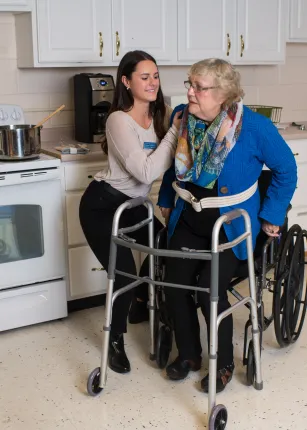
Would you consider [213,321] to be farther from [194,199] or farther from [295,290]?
[295,290]

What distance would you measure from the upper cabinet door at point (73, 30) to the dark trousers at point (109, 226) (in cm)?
90

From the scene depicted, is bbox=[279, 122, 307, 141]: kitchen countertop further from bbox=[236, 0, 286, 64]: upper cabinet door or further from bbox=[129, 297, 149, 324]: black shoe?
bbox=[129, 297, 149, 324]: black shoe

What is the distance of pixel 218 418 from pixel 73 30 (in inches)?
81.2

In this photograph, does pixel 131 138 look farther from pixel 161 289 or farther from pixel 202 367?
pixel 202 367

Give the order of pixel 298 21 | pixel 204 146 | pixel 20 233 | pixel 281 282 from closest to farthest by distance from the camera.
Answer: pixel 204 146 < pixel 281 282 < pixel 20 233 < pixel 298 21

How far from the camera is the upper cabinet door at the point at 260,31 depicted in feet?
12.8

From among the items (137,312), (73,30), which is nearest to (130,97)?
(73,30)

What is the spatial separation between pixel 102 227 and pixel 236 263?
60 cm

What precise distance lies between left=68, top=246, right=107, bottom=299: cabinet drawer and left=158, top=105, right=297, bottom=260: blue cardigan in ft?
2.94

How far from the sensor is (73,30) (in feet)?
11.0

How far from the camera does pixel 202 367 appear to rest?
280 centimetres

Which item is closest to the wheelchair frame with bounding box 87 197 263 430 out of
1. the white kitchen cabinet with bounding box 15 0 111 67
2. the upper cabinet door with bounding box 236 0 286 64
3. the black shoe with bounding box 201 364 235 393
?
the black shoe with bounding box 201 364 235 393

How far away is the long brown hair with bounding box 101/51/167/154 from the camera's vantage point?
262 centimetres

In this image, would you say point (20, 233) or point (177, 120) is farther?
point (20, 233)
